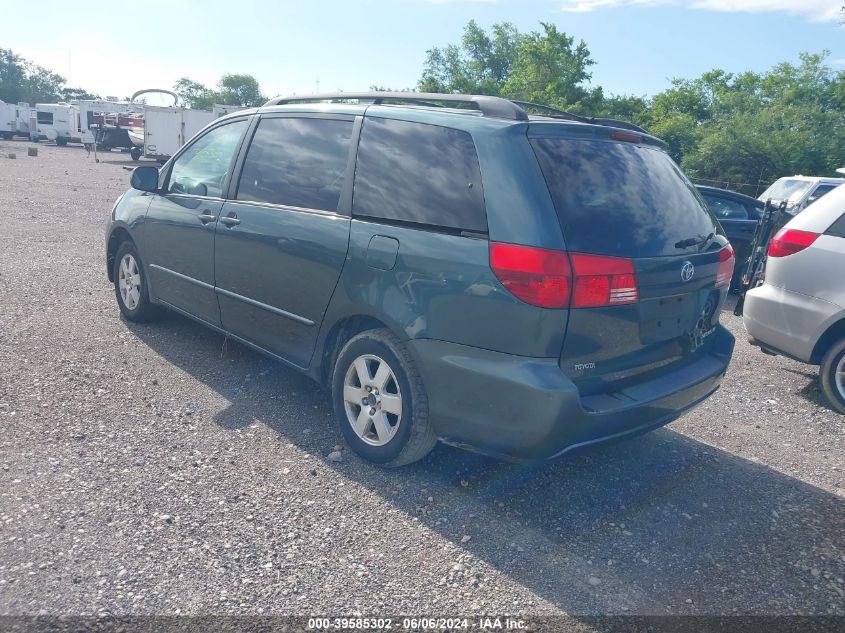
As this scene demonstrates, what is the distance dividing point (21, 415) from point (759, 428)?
16.0 ft

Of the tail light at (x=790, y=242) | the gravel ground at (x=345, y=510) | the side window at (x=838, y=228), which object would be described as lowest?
the gravel ground at (x=345, y=510)

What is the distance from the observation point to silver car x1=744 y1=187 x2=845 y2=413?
5195 mm

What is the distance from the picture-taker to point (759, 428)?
4891 mm

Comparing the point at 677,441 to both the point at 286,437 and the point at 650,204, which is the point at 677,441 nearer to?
the point at 650,204

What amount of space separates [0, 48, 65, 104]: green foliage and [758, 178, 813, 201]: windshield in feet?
313

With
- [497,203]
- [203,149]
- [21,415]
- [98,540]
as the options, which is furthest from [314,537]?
[203,149]

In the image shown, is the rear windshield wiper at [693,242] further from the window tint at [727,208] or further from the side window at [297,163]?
the window tint at [727,208]

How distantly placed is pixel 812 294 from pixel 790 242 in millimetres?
447

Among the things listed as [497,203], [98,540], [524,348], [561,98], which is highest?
[561,98]

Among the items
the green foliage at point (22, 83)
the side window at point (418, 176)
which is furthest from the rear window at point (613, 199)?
the green foliage at point (22, 83)

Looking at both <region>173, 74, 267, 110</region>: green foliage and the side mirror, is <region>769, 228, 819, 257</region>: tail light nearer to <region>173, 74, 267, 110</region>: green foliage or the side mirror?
the side mirror

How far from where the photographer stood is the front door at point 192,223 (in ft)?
16.1

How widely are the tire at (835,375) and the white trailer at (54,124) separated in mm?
49194

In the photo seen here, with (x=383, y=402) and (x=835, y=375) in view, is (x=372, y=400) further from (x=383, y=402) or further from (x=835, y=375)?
(x=835, y=375)
